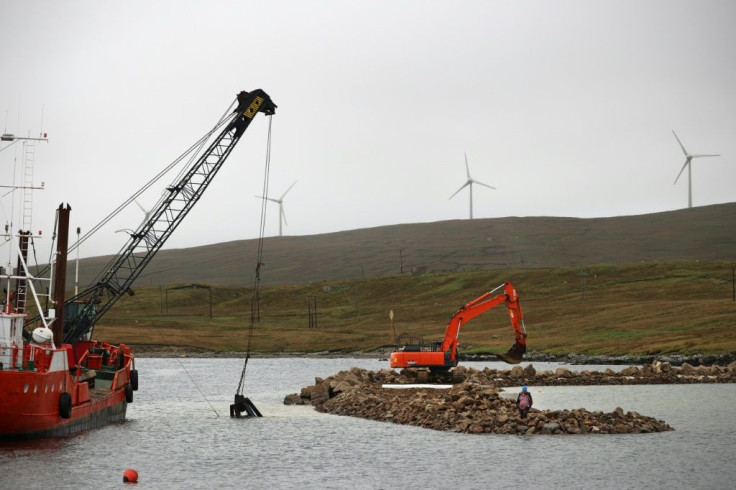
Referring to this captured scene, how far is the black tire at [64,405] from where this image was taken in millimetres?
46281

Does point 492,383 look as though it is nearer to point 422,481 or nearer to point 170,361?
point 422,481

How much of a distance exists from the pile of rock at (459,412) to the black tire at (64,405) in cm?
1764

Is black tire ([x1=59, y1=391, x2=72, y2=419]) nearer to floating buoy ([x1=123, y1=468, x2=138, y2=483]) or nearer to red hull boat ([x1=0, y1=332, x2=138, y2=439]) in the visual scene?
red hull boat ([x1=0, y1=332, x2=138, y2=439])

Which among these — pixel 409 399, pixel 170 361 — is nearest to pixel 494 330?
pixel 170 361

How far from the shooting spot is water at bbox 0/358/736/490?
3861 cm

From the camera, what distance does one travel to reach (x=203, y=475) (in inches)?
1592

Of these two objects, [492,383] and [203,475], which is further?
[492,383]

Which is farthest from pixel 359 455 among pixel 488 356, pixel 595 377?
pixel 488 356

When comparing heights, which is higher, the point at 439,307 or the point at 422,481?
the point at 439,307

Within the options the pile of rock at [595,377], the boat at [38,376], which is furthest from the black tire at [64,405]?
the pile of rock at [595,377]

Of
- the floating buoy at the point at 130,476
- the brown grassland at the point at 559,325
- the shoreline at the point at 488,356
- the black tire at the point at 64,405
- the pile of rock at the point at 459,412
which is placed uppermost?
the brown grassland at the point at 559,325

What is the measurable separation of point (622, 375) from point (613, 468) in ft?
148

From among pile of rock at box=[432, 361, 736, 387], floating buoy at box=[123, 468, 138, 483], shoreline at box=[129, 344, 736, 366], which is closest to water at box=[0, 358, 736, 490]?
floating buoy at box=[123, 468, 138, 483]

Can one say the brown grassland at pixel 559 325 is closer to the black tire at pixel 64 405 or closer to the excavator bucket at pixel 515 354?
the excavator bucket at pixel 515 354
